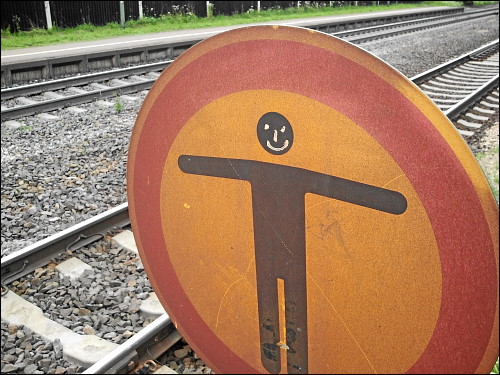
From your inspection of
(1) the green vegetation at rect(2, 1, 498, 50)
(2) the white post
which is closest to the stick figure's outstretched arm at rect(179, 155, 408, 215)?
(1) the green vegetation at rect(2, 1, 498, 50)

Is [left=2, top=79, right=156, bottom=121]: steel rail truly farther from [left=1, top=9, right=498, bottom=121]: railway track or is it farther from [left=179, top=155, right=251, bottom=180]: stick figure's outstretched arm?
[left=179, top=155, right=251, bottom=180]: stick figure's outstretched arm

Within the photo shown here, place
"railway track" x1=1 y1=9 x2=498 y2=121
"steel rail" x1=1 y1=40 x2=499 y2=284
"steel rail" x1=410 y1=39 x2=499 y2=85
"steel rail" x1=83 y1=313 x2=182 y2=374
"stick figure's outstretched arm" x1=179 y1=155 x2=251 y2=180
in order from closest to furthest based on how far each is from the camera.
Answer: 1. "stick figure's outstretched arm" x1=179 y1=155 x2=251 y2=180
2. "steel rail" x1=83 y1=313 x2=182 y2=374
3. "steel rail" x1=1 y1=40 x2=499 y2=284
4. "railway track" x1=1 y1=9 x2=498 y2=121
5. "steel rail" x1=410 y1=39 x2=499 y2=85

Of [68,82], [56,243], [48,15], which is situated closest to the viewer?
[56,243]

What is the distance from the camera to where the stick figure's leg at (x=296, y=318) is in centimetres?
84

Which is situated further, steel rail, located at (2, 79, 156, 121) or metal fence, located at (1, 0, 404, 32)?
metal fence, located at (1, 0, 404, 32)

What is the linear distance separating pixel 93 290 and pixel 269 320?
2661mm

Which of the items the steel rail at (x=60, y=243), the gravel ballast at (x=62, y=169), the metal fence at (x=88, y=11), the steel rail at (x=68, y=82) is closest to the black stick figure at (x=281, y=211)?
the steel rail at (x=60, y=243)

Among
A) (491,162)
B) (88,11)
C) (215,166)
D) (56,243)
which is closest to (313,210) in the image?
(215,166)

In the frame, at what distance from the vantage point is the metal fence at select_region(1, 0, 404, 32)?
17188 millimetres

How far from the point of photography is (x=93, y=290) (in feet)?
10.9

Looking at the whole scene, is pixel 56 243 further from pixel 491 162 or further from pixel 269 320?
pixel 491 162

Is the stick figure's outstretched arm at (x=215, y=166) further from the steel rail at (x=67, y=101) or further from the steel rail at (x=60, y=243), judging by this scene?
the steel rail at (x=67, y=101)

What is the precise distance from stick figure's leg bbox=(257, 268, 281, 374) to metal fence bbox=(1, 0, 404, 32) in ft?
59.2

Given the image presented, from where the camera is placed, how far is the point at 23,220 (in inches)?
167
